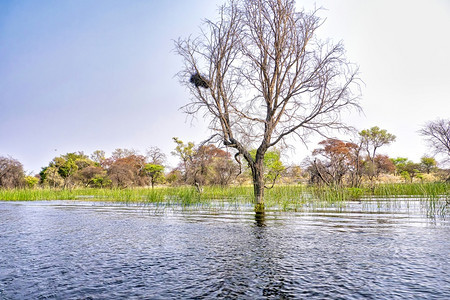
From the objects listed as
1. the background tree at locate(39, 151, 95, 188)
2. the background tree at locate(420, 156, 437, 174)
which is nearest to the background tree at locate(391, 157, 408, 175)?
the background tree at locate(420, 156, 437, 174)

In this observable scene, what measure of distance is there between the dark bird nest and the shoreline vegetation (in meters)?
5.42

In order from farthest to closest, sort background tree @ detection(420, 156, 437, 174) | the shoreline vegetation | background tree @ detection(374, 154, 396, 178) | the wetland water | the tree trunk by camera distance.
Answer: background tree @ detection(420, 156, 437, 174) → background tree @ detection(374, 154, 396, 178) → the shoreline vegetation → the tree trunk → the wetland water

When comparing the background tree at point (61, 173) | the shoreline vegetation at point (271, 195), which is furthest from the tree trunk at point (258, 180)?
the background tree at point (61, 173)

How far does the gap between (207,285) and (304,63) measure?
34.2 feet

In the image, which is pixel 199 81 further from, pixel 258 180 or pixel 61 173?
pixel 61 173

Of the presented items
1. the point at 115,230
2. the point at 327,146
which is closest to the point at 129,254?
the point at 115,230

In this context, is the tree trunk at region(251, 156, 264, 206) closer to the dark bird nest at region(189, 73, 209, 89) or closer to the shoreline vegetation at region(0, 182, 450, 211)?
the shoreline vegetation at region(0, 182, 450, 211)

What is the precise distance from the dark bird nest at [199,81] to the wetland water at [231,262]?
6.54 metres

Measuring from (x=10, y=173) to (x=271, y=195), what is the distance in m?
34.3

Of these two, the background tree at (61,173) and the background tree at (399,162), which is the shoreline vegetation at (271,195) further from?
the background tree at (399,162)

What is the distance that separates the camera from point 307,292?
12.6 feet

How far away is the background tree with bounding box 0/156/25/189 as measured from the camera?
3716 centimetres

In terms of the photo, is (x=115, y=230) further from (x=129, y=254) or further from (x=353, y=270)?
(x=353, y=270)

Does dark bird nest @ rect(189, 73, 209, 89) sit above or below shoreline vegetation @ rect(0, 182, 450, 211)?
above
